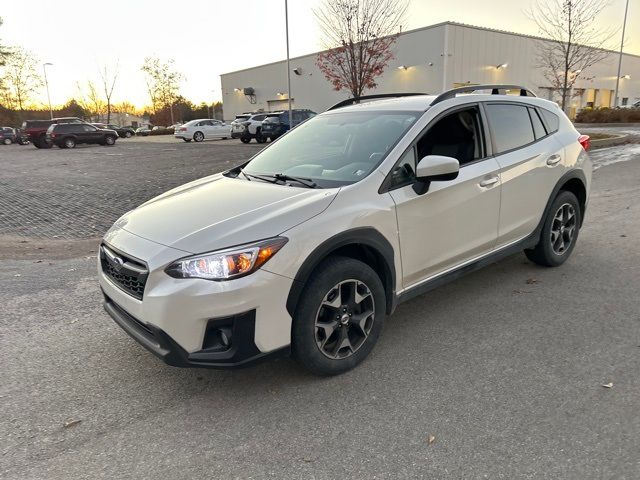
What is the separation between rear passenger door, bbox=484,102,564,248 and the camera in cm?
416

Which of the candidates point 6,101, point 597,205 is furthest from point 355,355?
point 6,101

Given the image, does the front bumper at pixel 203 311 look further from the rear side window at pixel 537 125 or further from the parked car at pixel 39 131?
the parked car at pixel 39 131

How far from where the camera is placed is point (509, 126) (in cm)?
434

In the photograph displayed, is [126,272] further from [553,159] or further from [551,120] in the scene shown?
[551,120]

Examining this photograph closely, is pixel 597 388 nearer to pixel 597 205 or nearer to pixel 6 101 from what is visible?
pixel 597 205

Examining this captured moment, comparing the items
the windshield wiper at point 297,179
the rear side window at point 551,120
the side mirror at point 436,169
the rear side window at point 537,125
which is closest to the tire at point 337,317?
the windshield wiper at point 297,179

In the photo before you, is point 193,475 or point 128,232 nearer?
point 193,475

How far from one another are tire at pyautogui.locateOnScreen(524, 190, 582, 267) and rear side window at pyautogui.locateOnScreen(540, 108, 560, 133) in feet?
2.11

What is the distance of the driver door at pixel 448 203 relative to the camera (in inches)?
133

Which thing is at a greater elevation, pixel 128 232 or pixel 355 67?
pixel 355 67

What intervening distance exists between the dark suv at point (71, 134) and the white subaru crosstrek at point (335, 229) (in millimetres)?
28818

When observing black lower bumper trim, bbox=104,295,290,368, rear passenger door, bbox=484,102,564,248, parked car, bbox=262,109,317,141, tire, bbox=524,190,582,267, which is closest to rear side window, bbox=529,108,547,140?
rear passenger door, bbox=484,102,564,248

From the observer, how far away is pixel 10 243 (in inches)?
278

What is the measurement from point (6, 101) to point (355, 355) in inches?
2802
